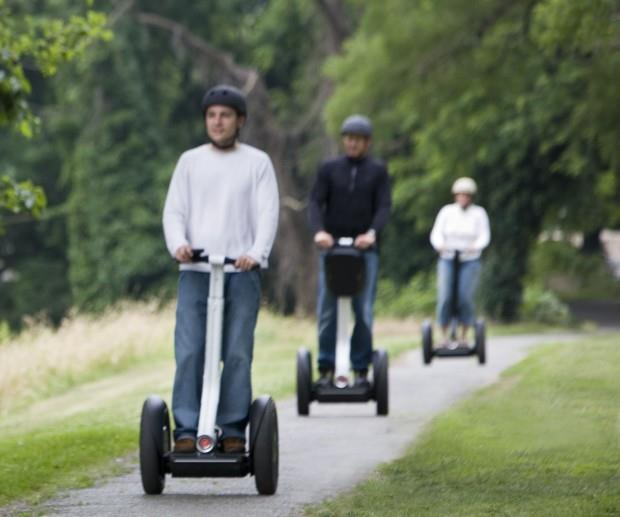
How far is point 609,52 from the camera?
24250 mm

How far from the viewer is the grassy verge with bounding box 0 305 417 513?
29.8 ft

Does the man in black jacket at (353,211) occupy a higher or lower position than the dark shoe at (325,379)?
higher

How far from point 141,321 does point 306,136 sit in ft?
48.7

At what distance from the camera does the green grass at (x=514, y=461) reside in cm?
731

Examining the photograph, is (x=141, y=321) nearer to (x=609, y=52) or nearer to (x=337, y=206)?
(x=609, y=52)

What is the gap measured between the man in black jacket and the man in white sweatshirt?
3414 mm

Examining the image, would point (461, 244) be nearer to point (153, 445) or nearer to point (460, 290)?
point (460, 290)

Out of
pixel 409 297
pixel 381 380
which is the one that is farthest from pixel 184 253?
pixel 409 297

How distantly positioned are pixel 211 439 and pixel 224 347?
52 centimetres

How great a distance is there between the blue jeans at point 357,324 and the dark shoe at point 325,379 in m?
0.04

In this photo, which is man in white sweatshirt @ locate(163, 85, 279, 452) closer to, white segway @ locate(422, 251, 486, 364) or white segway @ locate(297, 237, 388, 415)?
white segway @ locate(297, 237, 388, 415)

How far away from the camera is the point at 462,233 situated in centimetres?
1661

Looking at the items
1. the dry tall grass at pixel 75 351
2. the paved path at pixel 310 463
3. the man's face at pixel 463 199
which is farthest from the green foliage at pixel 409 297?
the paved path at pixel 310 463

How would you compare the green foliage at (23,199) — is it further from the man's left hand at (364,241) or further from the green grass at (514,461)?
the green grass at (514,461)
